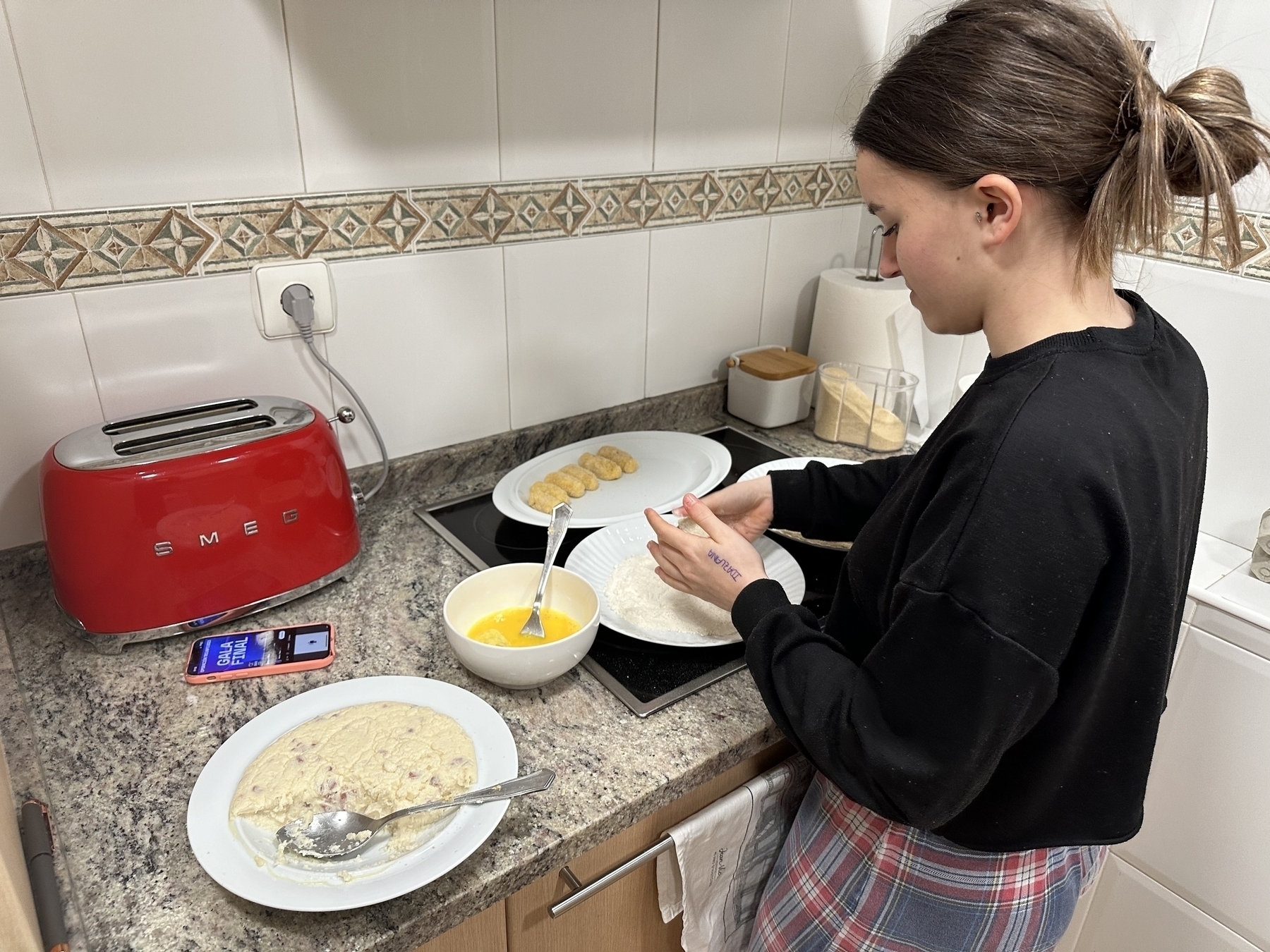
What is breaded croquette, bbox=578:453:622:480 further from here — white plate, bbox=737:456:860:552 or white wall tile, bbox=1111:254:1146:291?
white wall tile, bbox=1111:254:1146:291

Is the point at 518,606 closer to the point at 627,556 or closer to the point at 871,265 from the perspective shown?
the point at 627,556

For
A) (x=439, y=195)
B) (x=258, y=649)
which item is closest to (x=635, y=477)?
(x=439, y=195)

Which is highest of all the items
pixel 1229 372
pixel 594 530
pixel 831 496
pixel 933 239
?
pixel 933 239

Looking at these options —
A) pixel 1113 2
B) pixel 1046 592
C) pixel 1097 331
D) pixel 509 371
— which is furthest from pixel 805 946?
pixel 1113 2

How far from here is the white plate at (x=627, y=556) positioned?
96 cm

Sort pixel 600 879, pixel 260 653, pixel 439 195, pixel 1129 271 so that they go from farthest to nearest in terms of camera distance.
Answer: pixel 1129 271 → pixel 439 195 → pixel 260 653 → pixel 600 879

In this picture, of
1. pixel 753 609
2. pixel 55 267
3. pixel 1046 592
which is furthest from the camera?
pixel 55 267

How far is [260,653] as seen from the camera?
92 centimetres

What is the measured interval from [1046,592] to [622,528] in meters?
0.64

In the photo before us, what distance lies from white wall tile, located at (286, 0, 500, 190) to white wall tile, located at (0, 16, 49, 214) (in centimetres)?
27

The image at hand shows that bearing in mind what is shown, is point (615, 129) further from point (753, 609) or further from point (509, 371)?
point (753, 609)

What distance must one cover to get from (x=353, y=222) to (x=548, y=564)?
1.70 ft

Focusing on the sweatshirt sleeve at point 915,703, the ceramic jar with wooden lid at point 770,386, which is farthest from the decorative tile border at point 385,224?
the sweatshirt sleeve at point 915,703

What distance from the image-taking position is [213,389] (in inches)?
42.2
